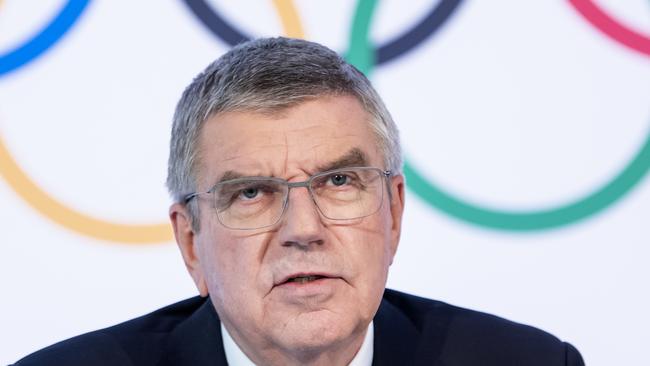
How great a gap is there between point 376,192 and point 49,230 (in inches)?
52.5

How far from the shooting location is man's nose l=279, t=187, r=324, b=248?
6.34 ft

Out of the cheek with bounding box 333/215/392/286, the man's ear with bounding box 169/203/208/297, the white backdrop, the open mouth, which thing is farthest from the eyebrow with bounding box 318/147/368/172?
the white backdrop

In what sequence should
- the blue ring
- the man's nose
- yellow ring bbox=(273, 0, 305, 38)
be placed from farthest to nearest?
1. yellow ring bbox=(273, 0, 305, 38)
2. the blue ring
3. the man's nose

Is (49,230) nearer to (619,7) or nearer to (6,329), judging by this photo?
(6,329)

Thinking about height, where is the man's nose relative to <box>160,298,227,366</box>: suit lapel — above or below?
above

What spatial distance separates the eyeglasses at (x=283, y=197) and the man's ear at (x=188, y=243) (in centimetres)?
16

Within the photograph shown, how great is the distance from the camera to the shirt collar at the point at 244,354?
2252 mm

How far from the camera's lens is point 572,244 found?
Answer: 3.19 metres

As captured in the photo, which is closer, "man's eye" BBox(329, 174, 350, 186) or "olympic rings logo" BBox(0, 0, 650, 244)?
"man's eye" BBox(329, 174, 350, 186)

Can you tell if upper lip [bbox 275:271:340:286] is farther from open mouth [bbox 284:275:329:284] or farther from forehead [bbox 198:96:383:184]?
forehead [bbox 198:96:383:184]

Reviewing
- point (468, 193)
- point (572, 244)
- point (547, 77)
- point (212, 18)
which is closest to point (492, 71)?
point (547, 77)

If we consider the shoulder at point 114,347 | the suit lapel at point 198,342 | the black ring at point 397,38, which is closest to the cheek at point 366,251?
the suit lapel at point 198,342

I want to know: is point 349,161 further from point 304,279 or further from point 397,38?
point 397,38

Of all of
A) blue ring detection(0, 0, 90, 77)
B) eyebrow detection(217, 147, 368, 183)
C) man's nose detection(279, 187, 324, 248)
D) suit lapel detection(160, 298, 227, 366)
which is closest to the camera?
man's nose detection(279, 187, 324, 248)
